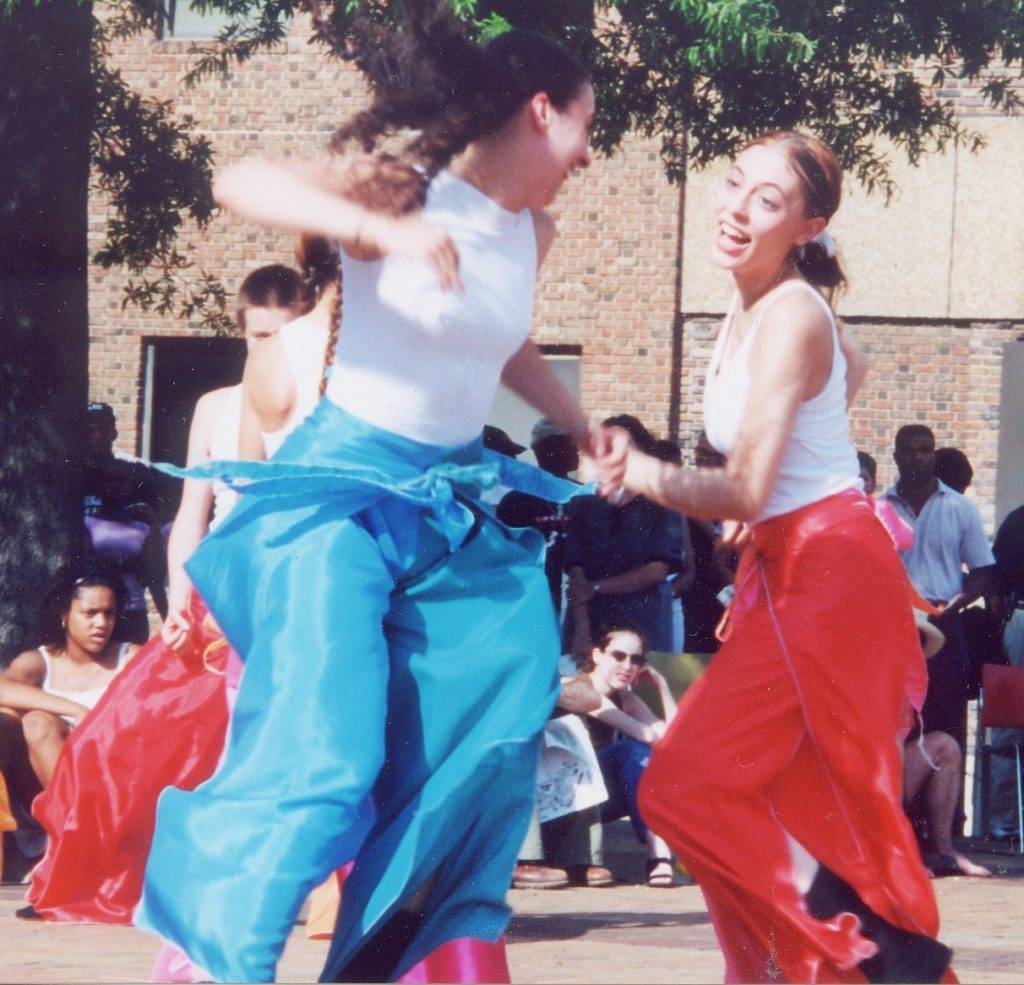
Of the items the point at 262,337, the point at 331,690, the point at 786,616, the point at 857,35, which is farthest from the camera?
the point at 857,35

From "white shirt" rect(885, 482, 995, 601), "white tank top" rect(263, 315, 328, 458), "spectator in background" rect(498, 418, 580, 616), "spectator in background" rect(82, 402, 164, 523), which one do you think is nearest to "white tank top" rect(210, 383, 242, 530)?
"white tank top" rect(263, 315, 328, 458)

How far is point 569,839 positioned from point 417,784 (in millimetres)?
4523

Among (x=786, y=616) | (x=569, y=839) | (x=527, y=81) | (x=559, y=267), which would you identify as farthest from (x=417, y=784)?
(x=559, y=267)

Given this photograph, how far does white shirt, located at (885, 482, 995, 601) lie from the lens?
10.6 meters

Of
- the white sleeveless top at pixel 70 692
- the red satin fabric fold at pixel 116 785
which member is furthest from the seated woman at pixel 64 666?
the red satin fabric fold at pixel 116 785

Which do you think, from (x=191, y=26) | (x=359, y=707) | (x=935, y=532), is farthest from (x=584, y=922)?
(x=191, y=26)

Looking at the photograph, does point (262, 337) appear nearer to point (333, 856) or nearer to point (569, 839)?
point (333, 856)

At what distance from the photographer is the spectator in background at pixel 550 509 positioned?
9391 millimetres

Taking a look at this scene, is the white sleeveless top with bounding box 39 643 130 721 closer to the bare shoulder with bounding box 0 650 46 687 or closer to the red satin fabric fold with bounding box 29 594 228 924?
the bare shoulder with bounding box 0 650 46 687

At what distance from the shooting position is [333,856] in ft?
12.1

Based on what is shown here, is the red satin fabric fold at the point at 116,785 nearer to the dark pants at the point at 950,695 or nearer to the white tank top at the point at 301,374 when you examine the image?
the white tank top at the point at 301,374

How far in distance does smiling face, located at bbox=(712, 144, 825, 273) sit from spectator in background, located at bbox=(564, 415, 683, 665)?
16.0 ft

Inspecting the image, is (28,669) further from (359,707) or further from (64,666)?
(359,707)

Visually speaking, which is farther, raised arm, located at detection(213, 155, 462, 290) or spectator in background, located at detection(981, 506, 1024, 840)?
spectator in background, located at detection(981, 506, 1024, 840)
